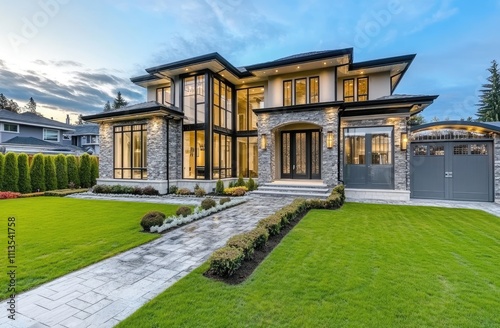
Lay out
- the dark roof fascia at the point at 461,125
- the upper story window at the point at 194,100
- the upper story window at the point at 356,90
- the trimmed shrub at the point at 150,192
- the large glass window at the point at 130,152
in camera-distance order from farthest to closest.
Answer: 1. the large glass window at the point at 130,152
2. the upper story window at the point at 194,100
3. the upper story window at the point at 356,90
4. the trimmed shrub at the point at 150,192
5. the dark roof fascia at the point at 461,125

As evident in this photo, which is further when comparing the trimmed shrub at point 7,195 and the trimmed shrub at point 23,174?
the trimmed shrub at point 23,174

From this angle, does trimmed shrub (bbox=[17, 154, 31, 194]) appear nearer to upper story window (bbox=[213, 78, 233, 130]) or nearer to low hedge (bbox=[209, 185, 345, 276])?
upper story window (bbox=[213, 78, 233, 130])

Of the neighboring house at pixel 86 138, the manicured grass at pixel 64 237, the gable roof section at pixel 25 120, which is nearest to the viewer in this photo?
the manicured grass at pixel 64 237

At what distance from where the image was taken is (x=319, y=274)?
11.9 feet

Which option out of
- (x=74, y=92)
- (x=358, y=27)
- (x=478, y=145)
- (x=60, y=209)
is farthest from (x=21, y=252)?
(x=74, y=92)

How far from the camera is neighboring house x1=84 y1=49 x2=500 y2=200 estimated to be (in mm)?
11273

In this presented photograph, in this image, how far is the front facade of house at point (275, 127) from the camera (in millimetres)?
11344

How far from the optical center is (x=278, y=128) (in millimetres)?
12867

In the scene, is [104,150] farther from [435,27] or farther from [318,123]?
[435,27]

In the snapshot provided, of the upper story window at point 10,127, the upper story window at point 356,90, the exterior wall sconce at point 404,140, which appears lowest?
the exterior wall sconce at point 404,140

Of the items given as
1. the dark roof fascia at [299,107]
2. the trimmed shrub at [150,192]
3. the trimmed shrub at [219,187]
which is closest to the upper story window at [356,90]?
the dark roof fascia at [299,107]

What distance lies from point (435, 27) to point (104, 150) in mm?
23179

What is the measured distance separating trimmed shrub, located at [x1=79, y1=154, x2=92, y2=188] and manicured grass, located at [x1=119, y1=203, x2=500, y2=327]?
54.5 ft

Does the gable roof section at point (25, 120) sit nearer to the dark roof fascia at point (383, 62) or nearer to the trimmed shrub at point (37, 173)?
the trimmed shrub at point (37, 173)
